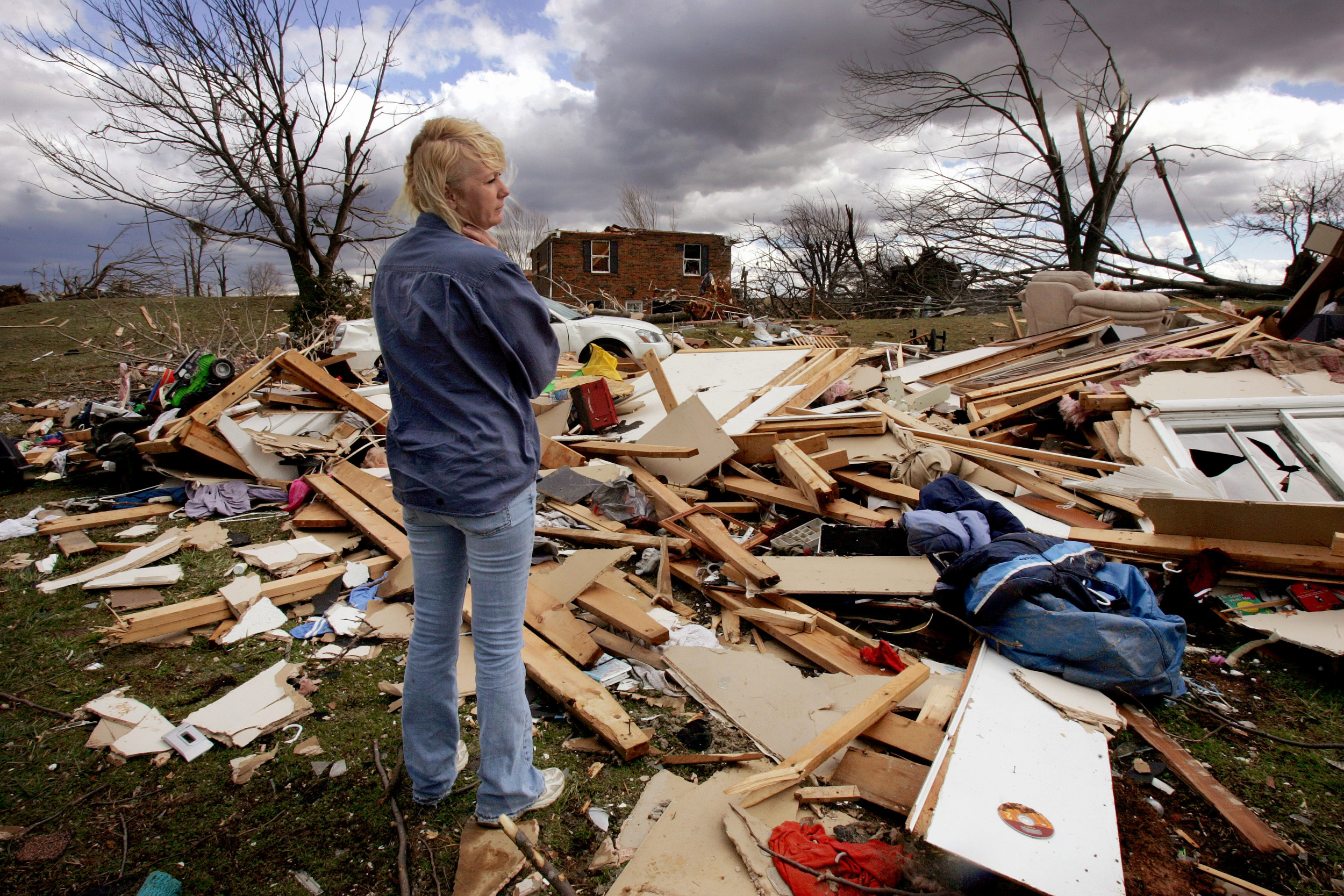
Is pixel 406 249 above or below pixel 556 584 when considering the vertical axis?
above

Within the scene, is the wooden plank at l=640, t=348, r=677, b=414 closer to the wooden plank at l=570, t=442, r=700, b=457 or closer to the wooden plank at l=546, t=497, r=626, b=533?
the wooden plank at l=570, t=442, r=700, b=457

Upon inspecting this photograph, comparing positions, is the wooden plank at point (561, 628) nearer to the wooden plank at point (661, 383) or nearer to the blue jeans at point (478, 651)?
the blue jeans at point (478, 651)

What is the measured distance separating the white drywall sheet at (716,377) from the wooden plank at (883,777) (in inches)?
134

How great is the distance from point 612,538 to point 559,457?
128cm

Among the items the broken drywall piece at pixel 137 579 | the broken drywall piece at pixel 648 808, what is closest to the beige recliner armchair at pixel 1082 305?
the broken drywall piece at pixel 648 808

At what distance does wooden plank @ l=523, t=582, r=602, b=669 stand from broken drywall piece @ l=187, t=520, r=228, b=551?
2.49 m

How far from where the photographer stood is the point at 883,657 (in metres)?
2.86

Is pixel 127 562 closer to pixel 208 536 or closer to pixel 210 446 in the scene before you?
pixel 208 536

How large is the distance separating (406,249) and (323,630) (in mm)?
2413

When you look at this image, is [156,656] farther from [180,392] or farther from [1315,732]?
[1315,732]

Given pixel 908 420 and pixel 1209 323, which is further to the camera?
pixel 1209 323

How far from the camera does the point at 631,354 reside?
412 inches

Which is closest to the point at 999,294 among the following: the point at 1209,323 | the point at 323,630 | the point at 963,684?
the point at 1209,323

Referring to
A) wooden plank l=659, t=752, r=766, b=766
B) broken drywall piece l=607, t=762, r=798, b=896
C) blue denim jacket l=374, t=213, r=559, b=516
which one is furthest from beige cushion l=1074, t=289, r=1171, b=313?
blue denim jacket l=374, t=213, r=559, b=516
